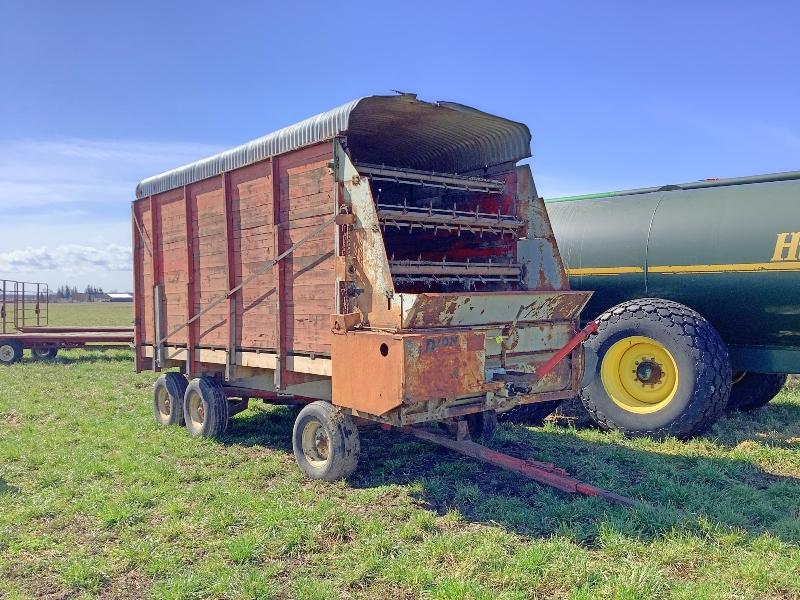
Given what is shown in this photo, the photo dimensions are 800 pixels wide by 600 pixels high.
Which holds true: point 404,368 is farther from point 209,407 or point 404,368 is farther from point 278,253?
point 209,407

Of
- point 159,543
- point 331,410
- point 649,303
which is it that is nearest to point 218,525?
point 159,543

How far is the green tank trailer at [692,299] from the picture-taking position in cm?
700

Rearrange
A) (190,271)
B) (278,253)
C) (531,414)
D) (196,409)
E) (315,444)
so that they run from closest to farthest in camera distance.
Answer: (315,444), (278,253), (190,271), (196,409), (531,414)

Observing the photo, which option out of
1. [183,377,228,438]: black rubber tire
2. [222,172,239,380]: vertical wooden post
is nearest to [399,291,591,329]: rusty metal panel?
[222,172,239,380]: vertical wooden post

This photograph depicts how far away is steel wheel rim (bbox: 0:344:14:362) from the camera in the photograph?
53.3ft

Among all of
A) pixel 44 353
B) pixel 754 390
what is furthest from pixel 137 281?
pixel 44 353

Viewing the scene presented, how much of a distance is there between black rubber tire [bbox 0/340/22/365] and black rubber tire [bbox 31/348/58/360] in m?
0.69

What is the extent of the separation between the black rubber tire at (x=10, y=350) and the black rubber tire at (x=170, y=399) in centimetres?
998

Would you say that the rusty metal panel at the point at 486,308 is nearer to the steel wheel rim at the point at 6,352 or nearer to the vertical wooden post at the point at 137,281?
the vertical wooden post at the point at 137,281

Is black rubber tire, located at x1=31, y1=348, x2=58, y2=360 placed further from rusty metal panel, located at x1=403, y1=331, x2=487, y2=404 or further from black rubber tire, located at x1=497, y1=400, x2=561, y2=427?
rusty metal panel, located at x1=403, y1=331, x2=487, y2=404

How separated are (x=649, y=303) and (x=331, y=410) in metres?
4.05

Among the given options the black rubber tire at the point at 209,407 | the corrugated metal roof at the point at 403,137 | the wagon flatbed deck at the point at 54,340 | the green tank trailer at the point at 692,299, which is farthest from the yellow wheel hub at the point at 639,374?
the wagon flatbed deck at the point at 54,340

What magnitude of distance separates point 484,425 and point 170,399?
12.9ft

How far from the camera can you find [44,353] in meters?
17.5
